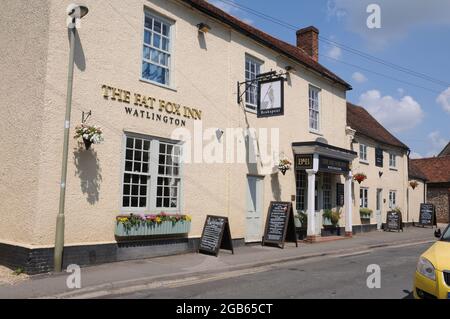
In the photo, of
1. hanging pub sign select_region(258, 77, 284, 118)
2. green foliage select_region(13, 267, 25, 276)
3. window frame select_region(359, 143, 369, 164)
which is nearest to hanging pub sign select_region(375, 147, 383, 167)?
window frame select_region(359, 143, 369, 164)

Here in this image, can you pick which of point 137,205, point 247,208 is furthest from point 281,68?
point 137,205

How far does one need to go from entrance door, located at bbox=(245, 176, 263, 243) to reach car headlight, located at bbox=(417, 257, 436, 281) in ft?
28.4

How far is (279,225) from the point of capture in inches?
577

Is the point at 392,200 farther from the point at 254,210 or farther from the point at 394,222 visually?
the point at 254,210

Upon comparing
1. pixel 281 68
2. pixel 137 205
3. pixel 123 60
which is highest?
pixel 281 68

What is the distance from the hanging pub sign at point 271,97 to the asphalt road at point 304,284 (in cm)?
469

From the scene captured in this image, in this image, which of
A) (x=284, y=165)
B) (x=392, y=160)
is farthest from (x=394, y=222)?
(x=284, y=165)

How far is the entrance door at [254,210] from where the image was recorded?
48.0ft

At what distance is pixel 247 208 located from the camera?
14.5 meters

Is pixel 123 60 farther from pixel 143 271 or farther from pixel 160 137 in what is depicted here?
pixel 143 271

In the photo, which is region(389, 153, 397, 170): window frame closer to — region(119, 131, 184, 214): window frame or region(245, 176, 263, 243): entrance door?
region(245, 176, 263, 243): entrance door
